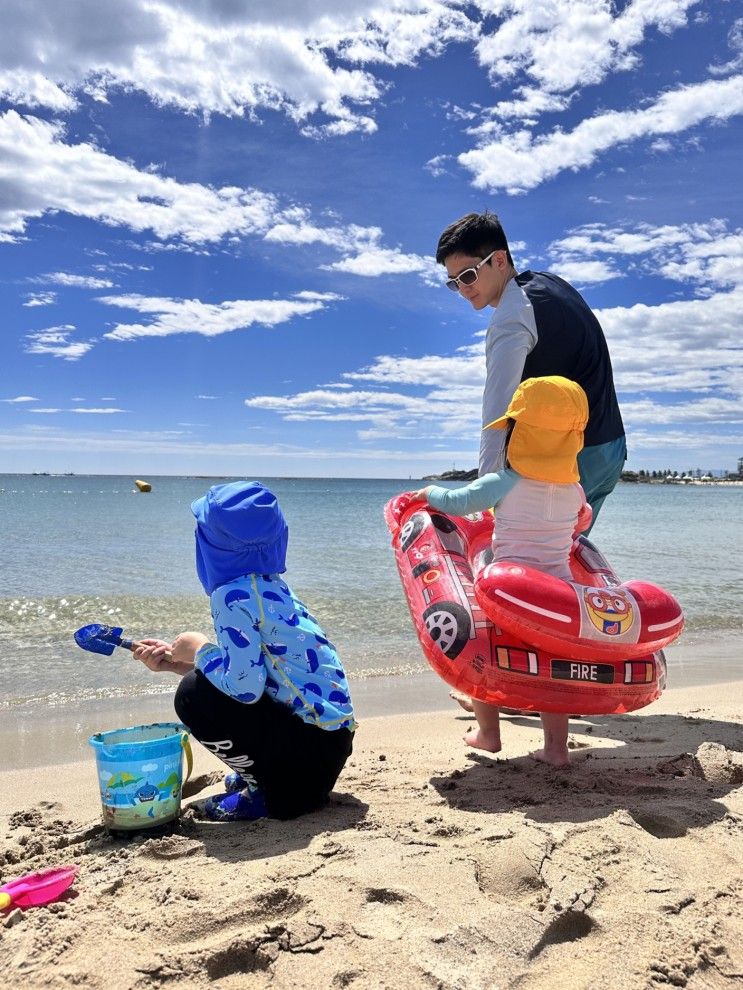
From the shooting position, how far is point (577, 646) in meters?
3.16

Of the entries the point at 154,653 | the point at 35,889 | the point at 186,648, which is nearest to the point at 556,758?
the point at 186,648

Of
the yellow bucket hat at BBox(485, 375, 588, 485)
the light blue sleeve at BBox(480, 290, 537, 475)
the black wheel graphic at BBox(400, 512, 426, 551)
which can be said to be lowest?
the black wheel graphic at BBox(400, 512, 426, 551)

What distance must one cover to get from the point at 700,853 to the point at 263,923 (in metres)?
1.35

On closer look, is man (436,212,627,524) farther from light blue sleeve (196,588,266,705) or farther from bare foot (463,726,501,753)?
light blue sleeve (196,588,266,705)

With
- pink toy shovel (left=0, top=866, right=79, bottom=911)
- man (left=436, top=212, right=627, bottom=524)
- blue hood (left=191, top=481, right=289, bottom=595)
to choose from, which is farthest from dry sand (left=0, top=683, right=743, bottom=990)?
man (left=436, top=212, right=627, bottom=524)

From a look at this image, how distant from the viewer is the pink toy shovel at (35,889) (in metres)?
2.12

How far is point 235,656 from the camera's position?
2650 mm

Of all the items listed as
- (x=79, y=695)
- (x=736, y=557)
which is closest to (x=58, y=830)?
(x=79, y=695)

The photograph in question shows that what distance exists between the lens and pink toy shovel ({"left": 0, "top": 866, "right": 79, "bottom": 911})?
2117 mm

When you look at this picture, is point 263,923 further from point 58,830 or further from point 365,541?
point 365,541

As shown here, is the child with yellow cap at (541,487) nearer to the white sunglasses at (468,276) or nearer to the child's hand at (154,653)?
the white sunglasses at (468,276)

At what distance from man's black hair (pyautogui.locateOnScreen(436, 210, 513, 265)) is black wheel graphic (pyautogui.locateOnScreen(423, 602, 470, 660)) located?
1724mm

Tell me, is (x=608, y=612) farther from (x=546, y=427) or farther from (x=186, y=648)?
(x=186, y=648)

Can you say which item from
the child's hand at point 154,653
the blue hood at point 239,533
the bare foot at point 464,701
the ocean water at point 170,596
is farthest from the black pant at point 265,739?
the ocean water at point 170,596
